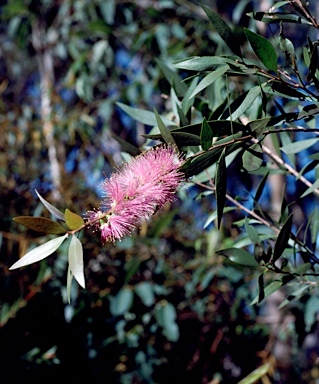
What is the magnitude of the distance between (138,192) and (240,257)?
0.27 m

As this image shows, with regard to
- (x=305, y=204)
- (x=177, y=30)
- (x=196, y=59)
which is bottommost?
(x=305, y=204)

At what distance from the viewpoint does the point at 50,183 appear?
80.7 inches

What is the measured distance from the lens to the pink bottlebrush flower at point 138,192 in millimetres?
592

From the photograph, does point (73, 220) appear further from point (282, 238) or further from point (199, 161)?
point (282, 238)

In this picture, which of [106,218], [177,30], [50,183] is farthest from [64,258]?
[106,218]

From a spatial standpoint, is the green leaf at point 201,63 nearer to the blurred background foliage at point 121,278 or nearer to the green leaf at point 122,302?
the blurred background foliage at point 121,278

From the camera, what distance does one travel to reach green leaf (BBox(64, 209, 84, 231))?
591mm

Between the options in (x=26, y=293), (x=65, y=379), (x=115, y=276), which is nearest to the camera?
(x=65, y=379)

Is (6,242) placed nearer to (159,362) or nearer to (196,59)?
(159,362)

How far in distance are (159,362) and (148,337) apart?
0.09 m

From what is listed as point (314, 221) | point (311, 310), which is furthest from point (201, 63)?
point (311, 310)

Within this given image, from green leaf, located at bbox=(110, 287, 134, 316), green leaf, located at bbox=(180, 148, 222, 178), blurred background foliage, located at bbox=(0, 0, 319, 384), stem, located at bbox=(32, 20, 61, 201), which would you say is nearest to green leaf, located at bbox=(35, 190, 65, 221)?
green leaf, located at bbox=(180, 148, 222, 178)

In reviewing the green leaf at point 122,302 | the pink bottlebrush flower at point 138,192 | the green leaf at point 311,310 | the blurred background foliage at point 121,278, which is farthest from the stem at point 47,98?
the pink bottlebrush flower at point 138,192

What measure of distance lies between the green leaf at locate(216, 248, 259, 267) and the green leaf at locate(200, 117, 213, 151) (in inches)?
9.5
